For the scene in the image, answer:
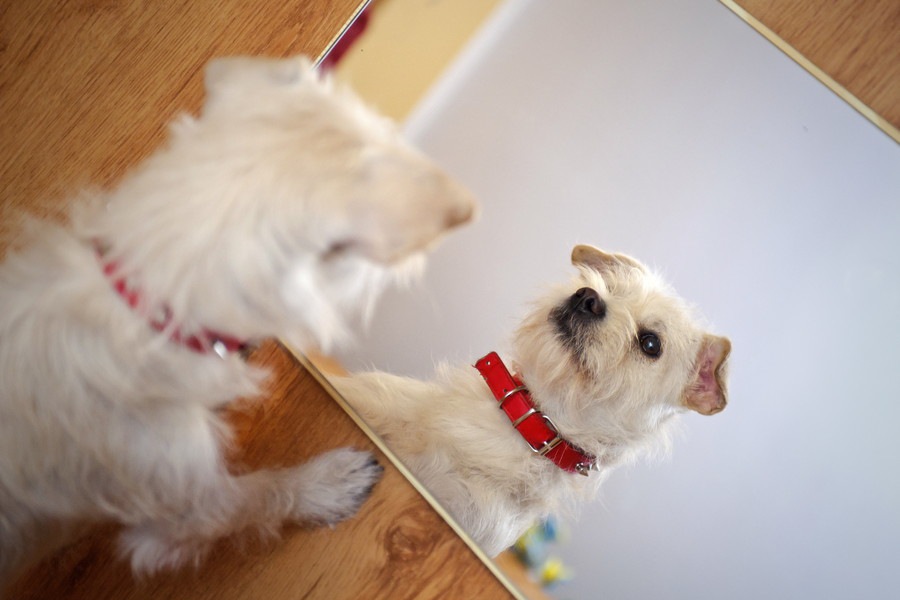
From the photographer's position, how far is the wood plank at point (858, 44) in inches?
76.4

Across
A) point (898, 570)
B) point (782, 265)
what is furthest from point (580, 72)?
point (898, 570)

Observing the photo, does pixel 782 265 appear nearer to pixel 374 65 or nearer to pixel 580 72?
pixel 580 72

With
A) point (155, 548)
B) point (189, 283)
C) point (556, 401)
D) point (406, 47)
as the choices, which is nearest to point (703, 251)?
point (556, 401)

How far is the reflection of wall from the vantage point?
6.73 ft

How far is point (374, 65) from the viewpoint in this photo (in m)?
2.07

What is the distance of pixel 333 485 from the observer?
160 centimetres

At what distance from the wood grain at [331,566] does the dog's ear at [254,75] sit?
1.01m

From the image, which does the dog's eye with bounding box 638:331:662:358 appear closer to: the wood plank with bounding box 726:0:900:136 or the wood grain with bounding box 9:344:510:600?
the wood grain with bounding box 9:344:510:600

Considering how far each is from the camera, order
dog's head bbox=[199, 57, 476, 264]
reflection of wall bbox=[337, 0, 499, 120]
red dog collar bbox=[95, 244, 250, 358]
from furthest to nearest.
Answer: reflection of wall bbox=[337, 0, 499, 120], red dog collar bbox=[95, 244, 250, 358], dog's head bbox=[199, 57, 476, 264]

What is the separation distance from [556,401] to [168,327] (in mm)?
1079

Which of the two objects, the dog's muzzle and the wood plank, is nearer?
the dog's muzzle

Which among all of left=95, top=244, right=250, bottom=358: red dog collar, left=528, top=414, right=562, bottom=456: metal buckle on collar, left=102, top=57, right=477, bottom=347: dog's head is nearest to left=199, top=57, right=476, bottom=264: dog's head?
left=102, top=57, right=477, bottom=347: dog's head

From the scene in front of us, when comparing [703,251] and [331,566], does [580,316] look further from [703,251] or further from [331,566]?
[331,566]

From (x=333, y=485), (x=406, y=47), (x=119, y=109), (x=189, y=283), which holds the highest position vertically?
(x=406, y=47)
